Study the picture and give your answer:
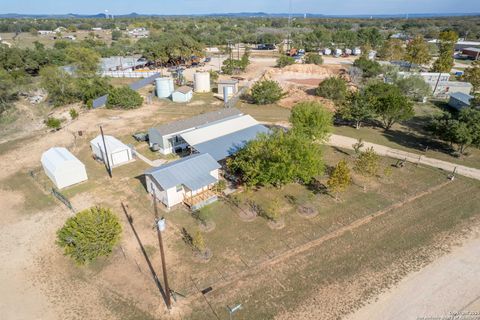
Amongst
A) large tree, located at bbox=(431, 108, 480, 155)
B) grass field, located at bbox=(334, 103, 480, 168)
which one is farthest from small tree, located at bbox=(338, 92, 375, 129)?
large tree, located at bbox=(431, 108, 480, 155)

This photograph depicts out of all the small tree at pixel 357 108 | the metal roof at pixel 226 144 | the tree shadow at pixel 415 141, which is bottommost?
the tree shadow at pixel 415 141

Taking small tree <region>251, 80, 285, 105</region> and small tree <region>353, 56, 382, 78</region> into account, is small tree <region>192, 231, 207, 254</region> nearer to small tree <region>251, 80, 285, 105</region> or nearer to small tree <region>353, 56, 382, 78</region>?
small tree <region>251, 80, 285, 105</region>

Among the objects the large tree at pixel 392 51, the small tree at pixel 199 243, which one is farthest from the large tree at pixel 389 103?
the large tree at pixel 392 51

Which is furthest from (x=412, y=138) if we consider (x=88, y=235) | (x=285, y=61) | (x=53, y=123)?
(x=285, y=61)

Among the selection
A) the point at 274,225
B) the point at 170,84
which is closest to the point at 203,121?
the point at 274,225

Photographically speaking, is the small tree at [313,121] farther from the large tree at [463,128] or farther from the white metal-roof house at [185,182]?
the large tree at [463,128]

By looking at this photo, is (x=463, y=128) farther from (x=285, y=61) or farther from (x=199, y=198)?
(x=285, y=61)
